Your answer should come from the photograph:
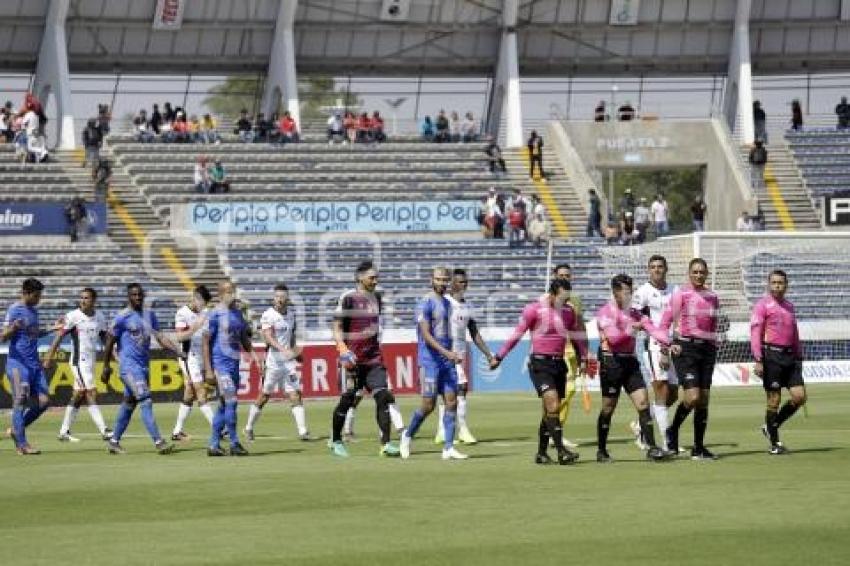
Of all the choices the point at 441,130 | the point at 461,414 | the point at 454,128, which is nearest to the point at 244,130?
the point at 441,130

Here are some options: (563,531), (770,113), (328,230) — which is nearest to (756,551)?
(563,531)

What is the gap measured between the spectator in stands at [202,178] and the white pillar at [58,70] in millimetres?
4269

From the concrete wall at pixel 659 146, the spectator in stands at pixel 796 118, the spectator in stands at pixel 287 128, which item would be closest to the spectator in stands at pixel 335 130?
the spectator in stands at pixel 287 128

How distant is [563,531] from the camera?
47.5ft

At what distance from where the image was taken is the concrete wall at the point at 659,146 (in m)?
66.2

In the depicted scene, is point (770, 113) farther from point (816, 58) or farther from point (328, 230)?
point (328, 230)

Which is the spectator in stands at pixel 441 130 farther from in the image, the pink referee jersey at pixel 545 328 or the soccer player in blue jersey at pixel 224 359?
the pink referee jersey at pixel 545 328

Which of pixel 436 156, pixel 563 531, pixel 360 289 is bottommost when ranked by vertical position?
pixel 563 531

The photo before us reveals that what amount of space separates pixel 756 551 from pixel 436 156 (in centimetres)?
5131

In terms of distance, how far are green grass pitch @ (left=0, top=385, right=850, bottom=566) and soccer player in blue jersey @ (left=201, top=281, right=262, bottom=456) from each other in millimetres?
519

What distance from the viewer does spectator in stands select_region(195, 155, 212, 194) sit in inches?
2352

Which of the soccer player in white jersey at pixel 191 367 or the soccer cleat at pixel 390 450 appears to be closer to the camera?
the soccer cleat at pixel 390 450

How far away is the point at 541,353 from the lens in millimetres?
21578

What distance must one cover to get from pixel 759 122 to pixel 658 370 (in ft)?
150
